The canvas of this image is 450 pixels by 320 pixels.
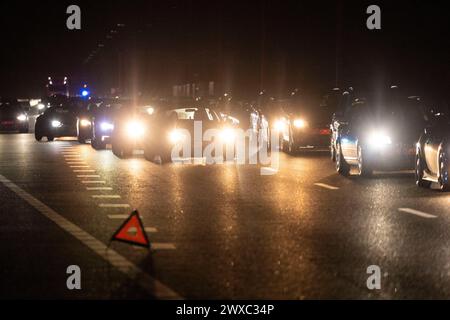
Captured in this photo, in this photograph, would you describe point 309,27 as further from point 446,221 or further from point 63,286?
point 63,286

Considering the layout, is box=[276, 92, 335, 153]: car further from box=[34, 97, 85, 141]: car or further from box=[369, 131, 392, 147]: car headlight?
box=[34, 97, 85, 141]: car

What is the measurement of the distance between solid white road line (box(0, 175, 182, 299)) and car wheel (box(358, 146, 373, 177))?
7254 mm

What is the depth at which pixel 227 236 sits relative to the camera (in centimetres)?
1352

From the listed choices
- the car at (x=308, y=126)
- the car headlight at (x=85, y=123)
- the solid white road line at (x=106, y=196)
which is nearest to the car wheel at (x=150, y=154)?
the car at (x=308, y=126)

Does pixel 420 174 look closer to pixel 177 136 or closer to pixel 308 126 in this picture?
pixel 177 136

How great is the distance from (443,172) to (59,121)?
27887mm

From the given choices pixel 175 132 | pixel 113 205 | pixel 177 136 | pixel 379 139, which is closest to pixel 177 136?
pixel 177 136

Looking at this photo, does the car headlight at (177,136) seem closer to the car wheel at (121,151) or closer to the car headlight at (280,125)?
the car wheel at (121,151)

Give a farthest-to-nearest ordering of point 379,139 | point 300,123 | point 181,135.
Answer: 1. point 300,123
2. point 181,135
3. point 379,139

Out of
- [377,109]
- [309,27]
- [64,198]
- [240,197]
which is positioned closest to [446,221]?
[240,197]

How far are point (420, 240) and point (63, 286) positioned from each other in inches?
176

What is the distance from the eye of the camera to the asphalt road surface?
32.6 feet

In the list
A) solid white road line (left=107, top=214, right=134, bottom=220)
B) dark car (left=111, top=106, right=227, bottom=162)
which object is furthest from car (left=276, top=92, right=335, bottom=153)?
solid white road line (left=107, top=214, right=134, bottom=220)
